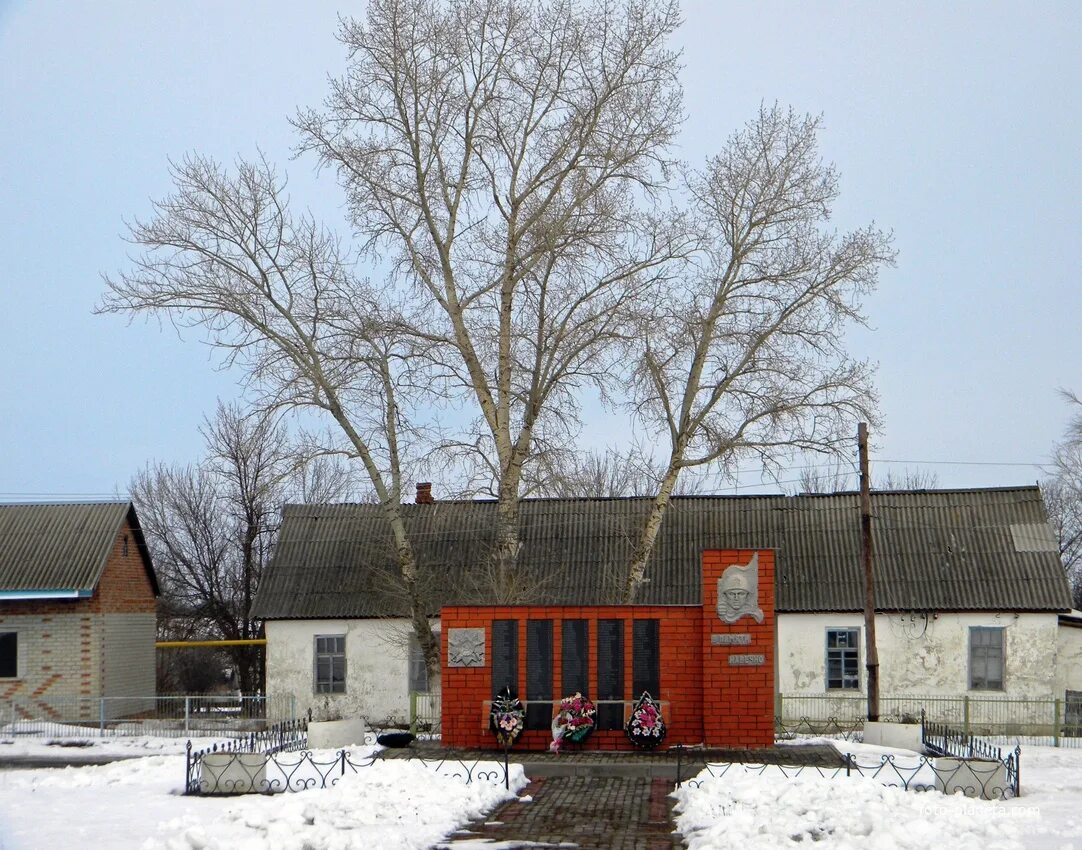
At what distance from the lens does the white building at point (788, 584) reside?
95.7 ft

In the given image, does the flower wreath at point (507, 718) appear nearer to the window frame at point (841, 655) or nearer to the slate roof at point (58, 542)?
the window frame at point (841, 655)

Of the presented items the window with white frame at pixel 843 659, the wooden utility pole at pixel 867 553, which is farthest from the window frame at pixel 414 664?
the wooden utility pole at pixel 867 553

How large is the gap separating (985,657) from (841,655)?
317cm

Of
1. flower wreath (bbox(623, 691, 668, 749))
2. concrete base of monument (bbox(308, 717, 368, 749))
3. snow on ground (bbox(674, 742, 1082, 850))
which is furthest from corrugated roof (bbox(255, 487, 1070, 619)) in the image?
snow on ground (bbox(674, 742, 1082, 850))

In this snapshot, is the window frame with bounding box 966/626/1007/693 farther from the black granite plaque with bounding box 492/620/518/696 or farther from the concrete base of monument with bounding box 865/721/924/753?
the black granite plaque with bounding box 492/620/518/696

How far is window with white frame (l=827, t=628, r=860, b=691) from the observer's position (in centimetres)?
2955

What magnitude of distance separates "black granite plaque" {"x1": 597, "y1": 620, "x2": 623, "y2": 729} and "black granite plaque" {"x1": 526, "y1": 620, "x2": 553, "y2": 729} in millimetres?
816

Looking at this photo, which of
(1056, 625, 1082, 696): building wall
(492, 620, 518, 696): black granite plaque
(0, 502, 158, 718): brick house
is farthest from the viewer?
(0, 502, 158, 718): brick house

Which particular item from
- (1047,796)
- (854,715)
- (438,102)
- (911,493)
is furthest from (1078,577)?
(1047,796)

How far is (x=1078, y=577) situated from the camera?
5750 cm

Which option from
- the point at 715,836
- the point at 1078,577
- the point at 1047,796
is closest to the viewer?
the point at 715,836

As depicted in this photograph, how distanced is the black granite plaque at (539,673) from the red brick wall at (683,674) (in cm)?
9

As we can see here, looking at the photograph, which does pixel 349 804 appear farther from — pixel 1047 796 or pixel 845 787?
pixel 1047 796

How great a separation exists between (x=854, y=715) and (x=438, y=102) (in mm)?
16953
